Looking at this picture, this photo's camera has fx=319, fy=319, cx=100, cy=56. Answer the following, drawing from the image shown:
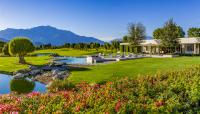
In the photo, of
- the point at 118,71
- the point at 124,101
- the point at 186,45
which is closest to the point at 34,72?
the point at 118,71

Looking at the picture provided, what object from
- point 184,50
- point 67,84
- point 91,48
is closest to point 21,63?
point 67,84

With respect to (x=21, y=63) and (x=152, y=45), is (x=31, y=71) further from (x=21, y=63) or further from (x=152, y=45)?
(x=152, y=45)

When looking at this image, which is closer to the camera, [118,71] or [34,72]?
[118,71]

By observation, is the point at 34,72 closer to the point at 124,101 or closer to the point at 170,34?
the point at 124,101

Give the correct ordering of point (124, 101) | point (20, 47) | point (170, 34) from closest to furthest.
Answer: point (124, 101)
point (20, 47)
point (170, 34)

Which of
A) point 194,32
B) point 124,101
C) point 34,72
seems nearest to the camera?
point 124,101

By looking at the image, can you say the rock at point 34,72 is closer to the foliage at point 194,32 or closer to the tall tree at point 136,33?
the tall tree at point 136,33

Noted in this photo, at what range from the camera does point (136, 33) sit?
70.0 meters

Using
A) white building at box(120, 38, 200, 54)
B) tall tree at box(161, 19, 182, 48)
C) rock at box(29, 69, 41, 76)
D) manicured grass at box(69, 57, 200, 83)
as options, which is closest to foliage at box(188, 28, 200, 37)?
white building at box(120, 38, 200, 54)

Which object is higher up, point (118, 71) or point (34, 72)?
point (118, 71)

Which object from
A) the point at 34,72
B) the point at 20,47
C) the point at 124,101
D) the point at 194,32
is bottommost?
the point at 34,72

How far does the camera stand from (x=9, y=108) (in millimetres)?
8266

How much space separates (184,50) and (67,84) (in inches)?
1972

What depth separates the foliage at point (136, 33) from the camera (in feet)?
230
